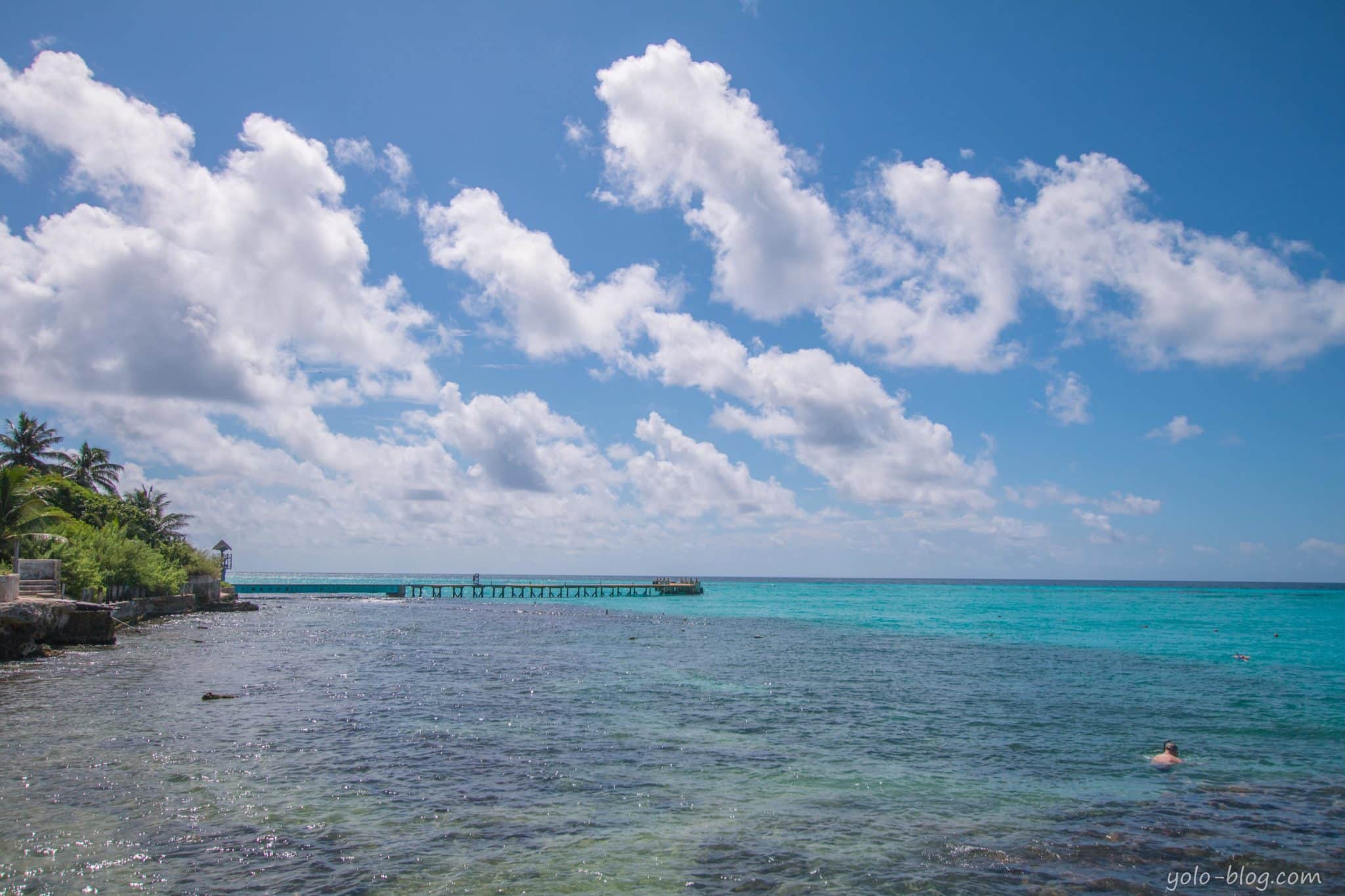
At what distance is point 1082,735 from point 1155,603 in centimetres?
13244

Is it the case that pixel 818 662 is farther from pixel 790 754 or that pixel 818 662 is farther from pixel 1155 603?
pixel 1155 603

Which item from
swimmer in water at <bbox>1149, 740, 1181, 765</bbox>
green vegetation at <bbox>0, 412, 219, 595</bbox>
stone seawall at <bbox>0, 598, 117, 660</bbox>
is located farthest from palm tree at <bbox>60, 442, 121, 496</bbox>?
swimmer in water at <bbox>1149, 740, 1181, 765</bbox>

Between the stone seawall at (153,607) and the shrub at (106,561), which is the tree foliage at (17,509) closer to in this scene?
the shrub at (106,561)

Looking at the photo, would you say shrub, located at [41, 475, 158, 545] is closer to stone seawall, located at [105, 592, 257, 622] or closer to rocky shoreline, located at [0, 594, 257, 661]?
stone seawall, located at [105, 592, 257, 622]

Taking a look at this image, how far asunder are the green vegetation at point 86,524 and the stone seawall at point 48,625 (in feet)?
12.2

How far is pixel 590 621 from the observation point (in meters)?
72.8

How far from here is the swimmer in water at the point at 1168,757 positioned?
1862cm

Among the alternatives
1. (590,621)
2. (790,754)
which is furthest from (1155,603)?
(790,754)

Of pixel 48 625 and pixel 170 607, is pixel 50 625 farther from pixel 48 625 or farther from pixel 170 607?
pixel 170 607

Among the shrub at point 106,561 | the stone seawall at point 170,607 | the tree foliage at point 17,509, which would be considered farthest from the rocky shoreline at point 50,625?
the tree foliage at point 17,509

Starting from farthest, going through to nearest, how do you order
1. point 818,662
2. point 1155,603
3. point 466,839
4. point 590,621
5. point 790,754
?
point 1155,603
point 590,621
point 818,662
point 790,754
point 466,839

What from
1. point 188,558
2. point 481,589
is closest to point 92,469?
point 188,558

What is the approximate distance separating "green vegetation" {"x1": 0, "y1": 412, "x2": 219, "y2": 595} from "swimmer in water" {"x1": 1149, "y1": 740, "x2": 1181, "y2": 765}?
46990 mm

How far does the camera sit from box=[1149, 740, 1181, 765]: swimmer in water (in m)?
18.6
